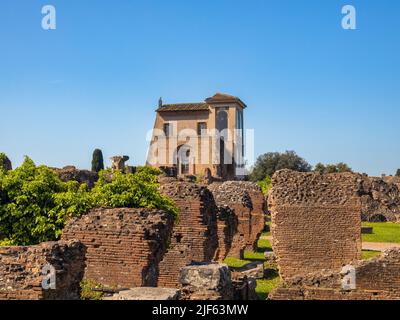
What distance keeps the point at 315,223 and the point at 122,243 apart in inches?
225

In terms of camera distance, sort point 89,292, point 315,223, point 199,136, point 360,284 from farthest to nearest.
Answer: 1. point 199,136
2. point 315,223
3. point 360,284
4. point 89,292

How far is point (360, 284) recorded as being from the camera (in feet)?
30.0

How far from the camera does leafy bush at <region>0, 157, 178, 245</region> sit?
9.18 metres

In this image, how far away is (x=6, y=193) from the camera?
9.67 metres

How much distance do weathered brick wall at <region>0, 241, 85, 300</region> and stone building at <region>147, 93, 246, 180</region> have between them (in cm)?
5030

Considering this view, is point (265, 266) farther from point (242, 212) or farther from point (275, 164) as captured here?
point (275, 164)

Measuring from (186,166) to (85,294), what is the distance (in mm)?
51171

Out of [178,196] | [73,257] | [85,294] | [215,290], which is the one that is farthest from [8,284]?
[178,196]

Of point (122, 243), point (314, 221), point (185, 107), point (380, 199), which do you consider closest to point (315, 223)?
point (314, 221)

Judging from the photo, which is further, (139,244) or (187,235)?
(187,235)

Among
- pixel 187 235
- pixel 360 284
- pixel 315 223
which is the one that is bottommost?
pixel 360 284

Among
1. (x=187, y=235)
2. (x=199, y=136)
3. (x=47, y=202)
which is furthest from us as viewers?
(x=199, y=136)

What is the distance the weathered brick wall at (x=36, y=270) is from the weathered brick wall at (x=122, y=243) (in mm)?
1810

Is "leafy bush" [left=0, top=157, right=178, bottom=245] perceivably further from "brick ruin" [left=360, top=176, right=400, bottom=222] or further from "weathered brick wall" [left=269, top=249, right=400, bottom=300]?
"brick ruin" [left=360, top=176, right=400, bottom=222]
